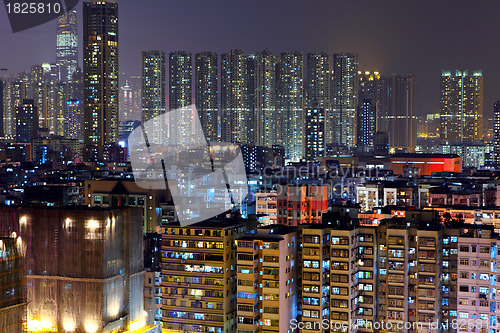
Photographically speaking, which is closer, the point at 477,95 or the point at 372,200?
the point at 372,200

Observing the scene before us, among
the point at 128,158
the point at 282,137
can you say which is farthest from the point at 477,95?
the point at 128,158

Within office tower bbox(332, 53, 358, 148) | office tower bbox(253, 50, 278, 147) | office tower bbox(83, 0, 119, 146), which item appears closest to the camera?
office tower bbox(83, 0, 119, 146)

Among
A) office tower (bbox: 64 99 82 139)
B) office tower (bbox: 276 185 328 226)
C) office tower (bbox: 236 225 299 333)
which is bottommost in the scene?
office tower (bbox: 236 225 299 333)

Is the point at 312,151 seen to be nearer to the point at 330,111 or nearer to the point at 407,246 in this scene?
the point at 330,111

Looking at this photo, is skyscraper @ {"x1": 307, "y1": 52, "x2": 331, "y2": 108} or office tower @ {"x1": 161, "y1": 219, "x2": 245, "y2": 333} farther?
skyscraper @ {"x1": 307, "y1": 52, "x2": 331, "y2": 108}

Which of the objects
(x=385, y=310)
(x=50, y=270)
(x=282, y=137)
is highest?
(x=282, y=137)

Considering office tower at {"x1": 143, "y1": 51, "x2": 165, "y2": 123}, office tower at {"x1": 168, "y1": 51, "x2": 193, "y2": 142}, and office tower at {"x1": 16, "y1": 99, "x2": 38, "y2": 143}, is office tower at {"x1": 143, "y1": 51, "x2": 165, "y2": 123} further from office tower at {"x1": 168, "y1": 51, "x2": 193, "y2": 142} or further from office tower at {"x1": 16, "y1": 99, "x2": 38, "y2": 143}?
office tower at {"x1": 16, "y1": 99, "x2": 38, "y2": 143}

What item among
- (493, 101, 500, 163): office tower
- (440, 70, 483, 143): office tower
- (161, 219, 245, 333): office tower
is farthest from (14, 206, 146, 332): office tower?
(440, 70, 483, 143): office tower

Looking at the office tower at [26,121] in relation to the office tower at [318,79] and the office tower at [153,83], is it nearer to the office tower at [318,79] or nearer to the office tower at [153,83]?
the office tower at [153,83]
